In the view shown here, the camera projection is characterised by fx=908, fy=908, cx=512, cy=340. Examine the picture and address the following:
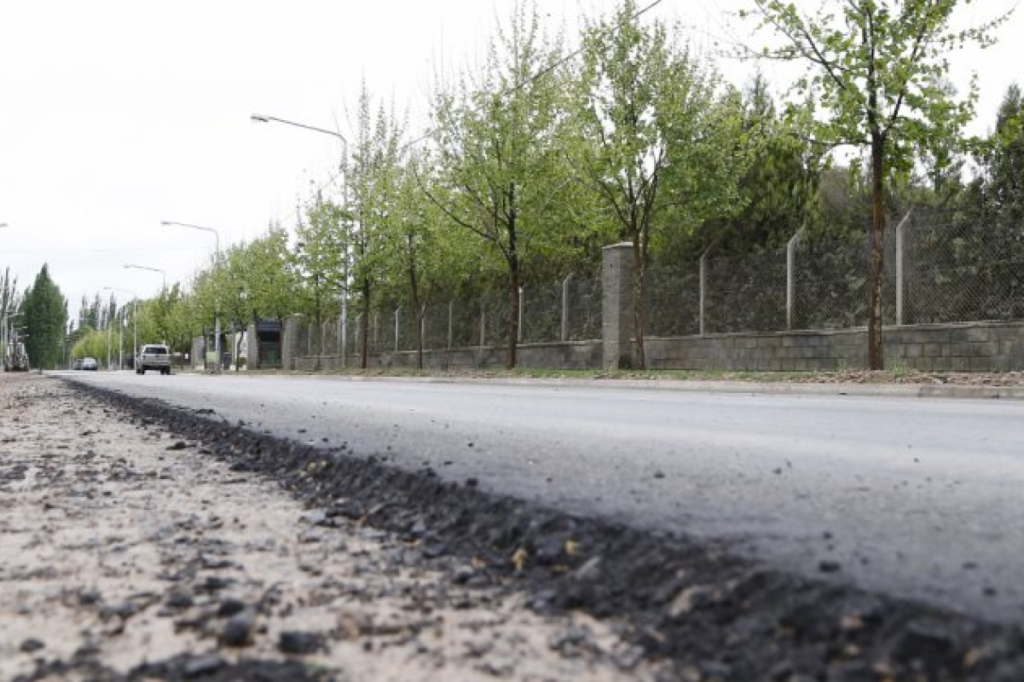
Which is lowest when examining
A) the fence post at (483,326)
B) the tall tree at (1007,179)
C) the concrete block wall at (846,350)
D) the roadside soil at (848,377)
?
the roadside soil at (848,377)

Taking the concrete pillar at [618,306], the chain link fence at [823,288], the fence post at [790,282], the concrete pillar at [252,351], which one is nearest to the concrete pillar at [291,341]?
the concrete pillar at [252,351]

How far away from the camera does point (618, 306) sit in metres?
22.1

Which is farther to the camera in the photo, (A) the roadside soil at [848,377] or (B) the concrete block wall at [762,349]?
(B) the concrete block wall at [762,349]

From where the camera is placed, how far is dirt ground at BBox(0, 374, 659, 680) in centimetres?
176

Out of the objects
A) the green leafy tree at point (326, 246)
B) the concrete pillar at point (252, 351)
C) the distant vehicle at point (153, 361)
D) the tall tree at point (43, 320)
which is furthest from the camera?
the tall tree at point (43, 320)

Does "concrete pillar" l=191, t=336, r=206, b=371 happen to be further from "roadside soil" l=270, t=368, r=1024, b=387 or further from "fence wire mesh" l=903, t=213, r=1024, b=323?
"fence wire mesh" l=903, t=213, r=1024, b=323

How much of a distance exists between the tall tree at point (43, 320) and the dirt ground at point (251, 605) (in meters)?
160

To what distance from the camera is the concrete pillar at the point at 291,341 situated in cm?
4981

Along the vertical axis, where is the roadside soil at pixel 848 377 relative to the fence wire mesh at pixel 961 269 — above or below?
below

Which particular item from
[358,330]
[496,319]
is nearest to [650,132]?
[496,319]

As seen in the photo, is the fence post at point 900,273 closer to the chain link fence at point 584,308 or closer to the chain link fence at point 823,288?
the chain link fence at point 823,288

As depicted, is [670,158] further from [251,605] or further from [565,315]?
[251,605]

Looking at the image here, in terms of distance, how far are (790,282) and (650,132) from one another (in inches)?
182

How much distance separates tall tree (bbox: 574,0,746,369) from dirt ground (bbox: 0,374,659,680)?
16.9 meters
